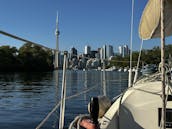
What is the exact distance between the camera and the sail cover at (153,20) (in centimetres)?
518

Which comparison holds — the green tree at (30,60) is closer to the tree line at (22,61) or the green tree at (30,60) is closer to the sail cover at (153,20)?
the tree line at (22,61)

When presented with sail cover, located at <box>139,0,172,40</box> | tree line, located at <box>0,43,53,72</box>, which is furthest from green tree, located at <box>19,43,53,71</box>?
sail cover, located at <box>139,0,172,40</box>

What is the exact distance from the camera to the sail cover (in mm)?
5176

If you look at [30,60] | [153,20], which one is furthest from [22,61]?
[153,20]

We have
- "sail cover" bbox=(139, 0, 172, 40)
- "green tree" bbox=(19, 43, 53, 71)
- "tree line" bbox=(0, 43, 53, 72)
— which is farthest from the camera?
"tree line" bbox=(0, 43, 53, 72)

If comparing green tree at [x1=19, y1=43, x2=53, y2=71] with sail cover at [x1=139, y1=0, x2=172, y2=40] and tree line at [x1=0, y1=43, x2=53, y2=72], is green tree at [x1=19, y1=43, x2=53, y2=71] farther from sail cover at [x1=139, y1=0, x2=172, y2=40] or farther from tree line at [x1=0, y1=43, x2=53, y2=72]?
sail cover at [x1=139, y1=0, x2=172, y2=40]

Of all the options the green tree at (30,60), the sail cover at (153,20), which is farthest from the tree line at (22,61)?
the sail cover at (153,20)

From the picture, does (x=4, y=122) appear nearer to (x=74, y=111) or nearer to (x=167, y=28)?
(x=74, y=111)

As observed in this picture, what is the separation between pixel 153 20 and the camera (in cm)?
543

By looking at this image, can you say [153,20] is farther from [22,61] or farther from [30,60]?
[22,61]

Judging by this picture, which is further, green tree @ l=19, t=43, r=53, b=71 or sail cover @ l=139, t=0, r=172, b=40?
green tree @ l=19, t=43, r=53, b=71

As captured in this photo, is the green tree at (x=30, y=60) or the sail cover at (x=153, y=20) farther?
the green tree at (x=30, y=60)

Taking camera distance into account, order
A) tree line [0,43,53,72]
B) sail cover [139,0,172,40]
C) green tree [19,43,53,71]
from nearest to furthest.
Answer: sail cover [139,0,172,40], green tree [19,43,53,71], tree line [0,43,53,72]

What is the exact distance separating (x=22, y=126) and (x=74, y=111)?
4.47 m
